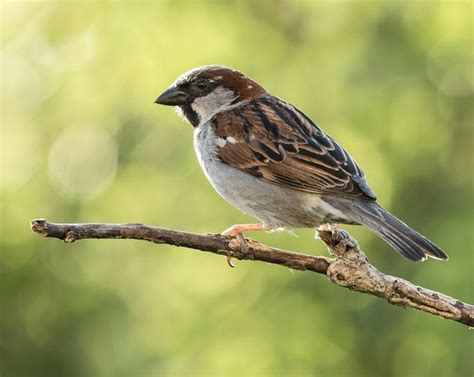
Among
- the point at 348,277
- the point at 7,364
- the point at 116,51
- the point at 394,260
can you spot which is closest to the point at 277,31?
the point at 116,51

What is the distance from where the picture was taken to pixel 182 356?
6.86 metres

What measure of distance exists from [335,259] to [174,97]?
1580mm

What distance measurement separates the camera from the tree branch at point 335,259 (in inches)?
141

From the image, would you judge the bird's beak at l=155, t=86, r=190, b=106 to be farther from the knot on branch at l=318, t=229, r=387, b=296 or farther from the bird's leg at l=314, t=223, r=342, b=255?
the knot on branch at l=318, t=229, r=387, b=296

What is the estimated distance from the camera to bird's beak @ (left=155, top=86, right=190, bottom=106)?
16.7ft

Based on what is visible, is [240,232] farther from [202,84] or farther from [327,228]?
[202,84]

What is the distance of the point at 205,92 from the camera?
511 cm

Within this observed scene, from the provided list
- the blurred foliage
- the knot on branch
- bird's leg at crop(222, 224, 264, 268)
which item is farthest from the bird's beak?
the blurred foliage

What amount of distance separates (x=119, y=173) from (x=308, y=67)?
68.2 inches

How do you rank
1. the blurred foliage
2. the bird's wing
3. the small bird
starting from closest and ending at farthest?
the small bird
the bird's wing
the blurred foliage

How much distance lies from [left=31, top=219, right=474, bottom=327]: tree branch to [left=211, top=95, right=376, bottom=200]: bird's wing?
44 centimetres

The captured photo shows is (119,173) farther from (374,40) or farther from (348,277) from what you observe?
(348,277)

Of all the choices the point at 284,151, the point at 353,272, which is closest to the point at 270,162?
the point at 284,151

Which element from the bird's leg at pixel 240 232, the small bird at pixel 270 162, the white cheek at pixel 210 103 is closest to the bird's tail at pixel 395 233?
the small bird at pixel 270 162
